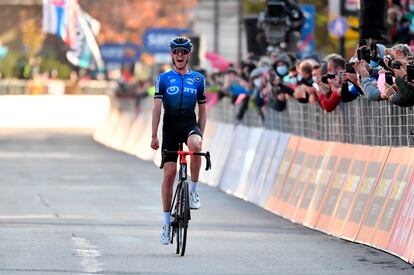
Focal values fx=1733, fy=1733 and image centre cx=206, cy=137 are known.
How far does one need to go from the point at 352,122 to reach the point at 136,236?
2974 mm

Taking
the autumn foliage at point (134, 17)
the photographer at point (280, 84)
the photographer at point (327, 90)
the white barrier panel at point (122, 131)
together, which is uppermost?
the photographer at point (327, 90)

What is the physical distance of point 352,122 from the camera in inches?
757

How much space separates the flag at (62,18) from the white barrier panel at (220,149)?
548 inches

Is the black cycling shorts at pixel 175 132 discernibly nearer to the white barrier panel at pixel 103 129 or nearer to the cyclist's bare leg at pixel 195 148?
the cyclist's bare leg at pixel 195 148

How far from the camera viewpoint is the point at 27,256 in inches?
604

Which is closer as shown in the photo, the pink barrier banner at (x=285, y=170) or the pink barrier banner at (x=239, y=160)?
the pink barrier banner at (x=285, y=170)

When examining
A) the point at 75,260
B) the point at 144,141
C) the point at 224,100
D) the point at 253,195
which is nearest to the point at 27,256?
Result: the point at 75,260

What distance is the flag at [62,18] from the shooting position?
42.8 m

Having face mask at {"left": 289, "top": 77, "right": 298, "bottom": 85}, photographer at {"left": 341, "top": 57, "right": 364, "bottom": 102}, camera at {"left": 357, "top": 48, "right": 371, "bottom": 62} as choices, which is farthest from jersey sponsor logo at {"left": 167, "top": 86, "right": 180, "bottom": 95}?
face mask at {"left": 289, "top": 77, "right": 298, "bottom": 85}

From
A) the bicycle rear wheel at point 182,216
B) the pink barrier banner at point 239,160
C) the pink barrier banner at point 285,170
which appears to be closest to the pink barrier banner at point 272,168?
the pink barrier banner at point 285,170

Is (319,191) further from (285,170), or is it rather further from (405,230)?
(405,230)

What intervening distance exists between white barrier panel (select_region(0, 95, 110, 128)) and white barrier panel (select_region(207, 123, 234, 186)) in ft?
99.6

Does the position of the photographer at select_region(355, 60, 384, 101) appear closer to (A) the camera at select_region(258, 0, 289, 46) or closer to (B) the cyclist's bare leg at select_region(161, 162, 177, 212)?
(B) the cyclist's bare leg at select_region(161, 162, 177, 212)

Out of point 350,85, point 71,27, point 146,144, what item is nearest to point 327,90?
point 350,85
